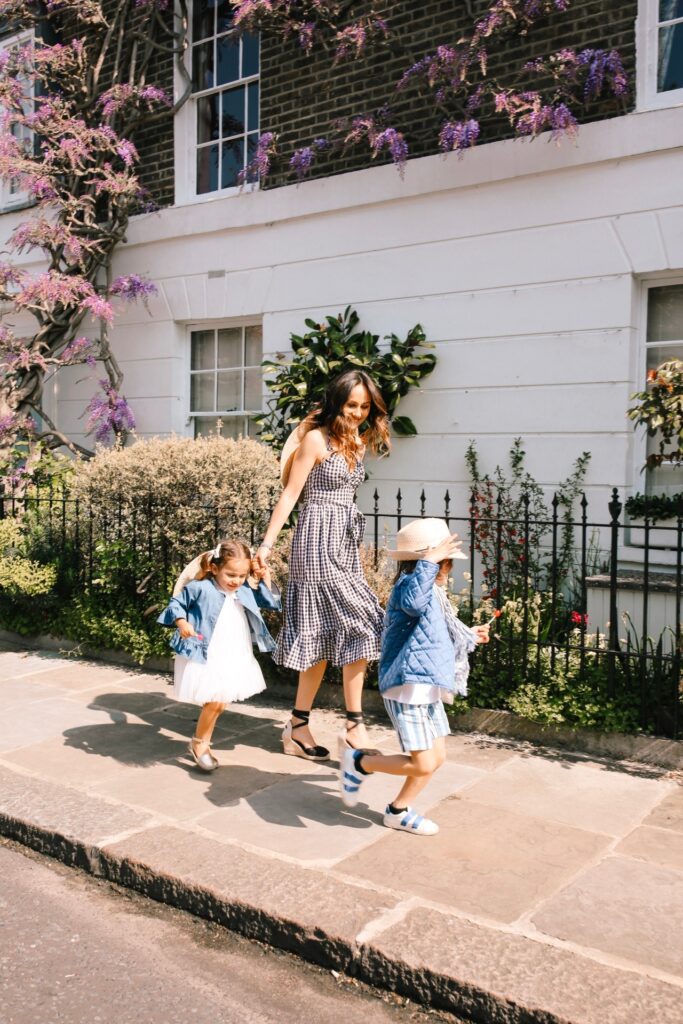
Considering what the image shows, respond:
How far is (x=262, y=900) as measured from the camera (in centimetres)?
346

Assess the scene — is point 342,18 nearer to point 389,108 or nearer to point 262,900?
point 389,108

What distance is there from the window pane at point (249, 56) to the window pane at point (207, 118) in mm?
483

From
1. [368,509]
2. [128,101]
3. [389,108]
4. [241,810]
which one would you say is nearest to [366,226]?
[389,108]

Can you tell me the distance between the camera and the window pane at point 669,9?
263 inches

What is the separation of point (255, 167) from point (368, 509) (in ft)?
11.0

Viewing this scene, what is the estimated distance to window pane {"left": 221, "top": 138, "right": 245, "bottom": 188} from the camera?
9344 mm

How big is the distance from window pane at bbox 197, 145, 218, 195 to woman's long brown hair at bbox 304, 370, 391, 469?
5.46 meters

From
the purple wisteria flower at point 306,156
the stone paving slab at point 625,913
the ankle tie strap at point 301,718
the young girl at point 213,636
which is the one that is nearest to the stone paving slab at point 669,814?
the stone paving slab at point 625,913

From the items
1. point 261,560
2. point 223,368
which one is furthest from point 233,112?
point 261,560

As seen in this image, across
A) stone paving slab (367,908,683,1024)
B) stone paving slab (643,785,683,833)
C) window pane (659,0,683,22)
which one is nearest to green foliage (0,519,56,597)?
stone paving slab (643,785,683,833)

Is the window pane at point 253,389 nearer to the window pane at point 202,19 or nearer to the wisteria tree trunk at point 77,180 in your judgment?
the wisteria tree trunk at point 77,180

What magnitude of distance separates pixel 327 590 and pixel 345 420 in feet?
2.85

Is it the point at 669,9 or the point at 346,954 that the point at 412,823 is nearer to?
the point at 346,954

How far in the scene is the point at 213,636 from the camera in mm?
4824
